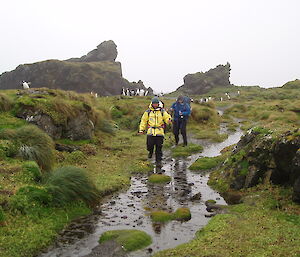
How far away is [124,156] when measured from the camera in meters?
18.6

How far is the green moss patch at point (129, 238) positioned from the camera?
309 inches

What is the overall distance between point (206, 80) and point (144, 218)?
12350 cm

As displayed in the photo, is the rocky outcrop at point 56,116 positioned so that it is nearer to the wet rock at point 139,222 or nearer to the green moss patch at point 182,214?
the wet rock at point 139,222

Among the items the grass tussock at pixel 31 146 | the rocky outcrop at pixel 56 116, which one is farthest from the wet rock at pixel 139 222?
the rocky outcrop at pixel 56 116

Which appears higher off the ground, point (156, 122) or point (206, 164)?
point (156, 122)

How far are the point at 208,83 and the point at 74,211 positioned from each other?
4833 inches

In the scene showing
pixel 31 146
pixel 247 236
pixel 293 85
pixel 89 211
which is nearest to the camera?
pixel 247 236

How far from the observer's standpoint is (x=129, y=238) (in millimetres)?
8086

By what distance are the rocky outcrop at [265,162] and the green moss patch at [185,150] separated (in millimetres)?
5844

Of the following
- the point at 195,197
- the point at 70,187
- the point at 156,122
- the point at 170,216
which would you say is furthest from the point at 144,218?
the point at 156,122

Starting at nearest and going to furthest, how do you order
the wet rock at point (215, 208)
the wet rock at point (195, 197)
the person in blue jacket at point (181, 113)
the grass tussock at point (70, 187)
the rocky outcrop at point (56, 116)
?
the grass tussock at point (70, 187) < the wet rock at point (215, 208) < the wet rock at point (195, 197) < the rocky outcrop at point (56, 116) < the person in blue jacket at point (181, 113)

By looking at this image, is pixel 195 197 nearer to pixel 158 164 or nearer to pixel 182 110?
pixel 158 164

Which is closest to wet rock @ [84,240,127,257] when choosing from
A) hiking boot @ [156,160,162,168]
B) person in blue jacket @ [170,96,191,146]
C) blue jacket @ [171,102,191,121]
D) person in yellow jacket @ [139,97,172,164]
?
hiking boot @ [156,160,162,168]

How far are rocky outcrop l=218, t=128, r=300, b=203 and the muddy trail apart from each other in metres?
1.23
